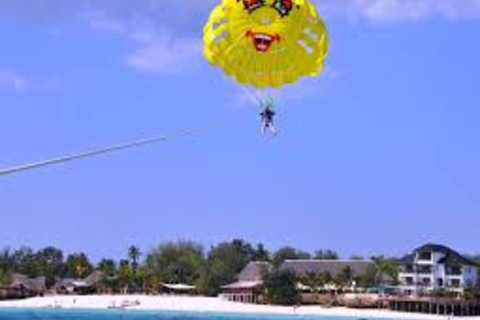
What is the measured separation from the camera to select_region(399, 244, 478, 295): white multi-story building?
10838 centimetres

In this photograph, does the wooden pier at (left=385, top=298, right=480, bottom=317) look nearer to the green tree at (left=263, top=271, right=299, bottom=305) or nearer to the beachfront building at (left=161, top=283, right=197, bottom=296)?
the green tree at (left=263, top=271, right=299, bottom=305)

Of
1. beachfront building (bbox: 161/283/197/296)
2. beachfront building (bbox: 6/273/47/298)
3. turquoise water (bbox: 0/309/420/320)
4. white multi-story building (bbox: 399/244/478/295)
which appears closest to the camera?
turquoise water (bbox: 0/309/420/320)

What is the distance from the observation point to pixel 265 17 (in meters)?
30.2

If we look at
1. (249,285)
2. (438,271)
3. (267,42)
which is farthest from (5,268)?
(267,42)

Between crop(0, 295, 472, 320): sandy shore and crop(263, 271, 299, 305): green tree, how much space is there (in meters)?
1.69

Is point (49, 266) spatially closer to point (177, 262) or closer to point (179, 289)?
point (177, 262)

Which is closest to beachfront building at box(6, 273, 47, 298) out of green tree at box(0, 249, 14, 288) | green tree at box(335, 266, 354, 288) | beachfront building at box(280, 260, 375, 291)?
green tree at box(0, 249, 14, 288)

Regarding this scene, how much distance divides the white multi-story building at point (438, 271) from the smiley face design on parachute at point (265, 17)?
263 ft

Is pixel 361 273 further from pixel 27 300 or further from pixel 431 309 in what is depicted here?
pixel 27 300

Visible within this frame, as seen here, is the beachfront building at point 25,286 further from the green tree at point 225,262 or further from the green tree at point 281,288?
the green tree at point 281,288

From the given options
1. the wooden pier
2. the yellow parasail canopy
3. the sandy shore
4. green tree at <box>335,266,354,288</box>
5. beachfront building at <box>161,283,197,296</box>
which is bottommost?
the sandy shore

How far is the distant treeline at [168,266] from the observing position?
126562 millimetres

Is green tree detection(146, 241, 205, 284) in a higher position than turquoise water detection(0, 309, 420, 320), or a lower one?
higher

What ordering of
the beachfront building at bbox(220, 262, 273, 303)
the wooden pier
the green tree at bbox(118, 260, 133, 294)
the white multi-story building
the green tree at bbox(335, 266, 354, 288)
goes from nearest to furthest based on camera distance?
1. the wooden pier
2. the white multi-story building
3. the green tree at bbox(335, 266, 354, 288)
4. the beachfront building at bbox(220, 262, 273, 303)
5. the green tree at bbox(118, 260, 133, 294)
